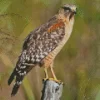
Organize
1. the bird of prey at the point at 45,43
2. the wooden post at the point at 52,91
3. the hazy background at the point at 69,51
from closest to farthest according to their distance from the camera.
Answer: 1. the wooden post at the point at 52,91
2. the bird of prey at the point at 45,43
3. the hazy background at the point at 69,51

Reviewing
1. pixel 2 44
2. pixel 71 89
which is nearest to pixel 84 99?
pixel 71 89

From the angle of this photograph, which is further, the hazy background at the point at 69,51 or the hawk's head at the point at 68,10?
the hazy background at the point at 69,51

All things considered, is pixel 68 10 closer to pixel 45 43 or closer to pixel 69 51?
pixel 45 43

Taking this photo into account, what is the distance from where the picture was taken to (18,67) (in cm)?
607

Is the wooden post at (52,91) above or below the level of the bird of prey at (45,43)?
below

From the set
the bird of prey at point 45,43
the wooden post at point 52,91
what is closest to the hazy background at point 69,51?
the bird of prey at point 45,43

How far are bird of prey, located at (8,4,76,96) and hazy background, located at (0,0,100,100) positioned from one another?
0.37 meters

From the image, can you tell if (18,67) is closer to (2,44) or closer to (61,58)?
(2,44)

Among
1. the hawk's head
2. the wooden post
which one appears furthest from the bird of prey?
the wooden post

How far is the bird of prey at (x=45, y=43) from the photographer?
6125 millimetres

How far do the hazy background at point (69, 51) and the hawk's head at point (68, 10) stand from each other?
14.9 inches

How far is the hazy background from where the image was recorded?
6.89 m

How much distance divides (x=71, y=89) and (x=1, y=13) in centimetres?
88

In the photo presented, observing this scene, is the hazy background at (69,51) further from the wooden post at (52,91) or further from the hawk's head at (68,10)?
the wooden post at (52,91)
